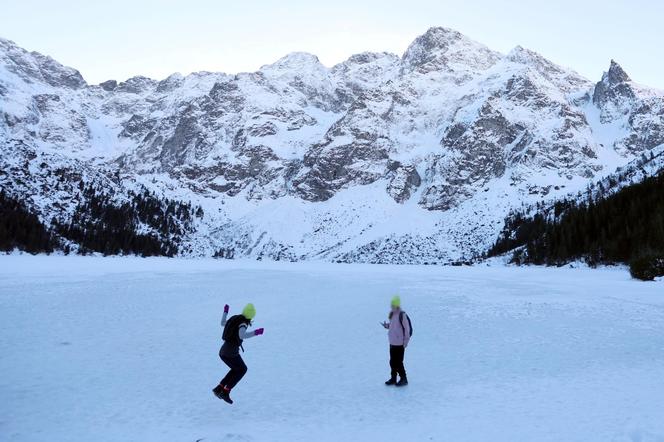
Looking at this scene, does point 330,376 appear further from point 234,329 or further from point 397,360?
point 234,329

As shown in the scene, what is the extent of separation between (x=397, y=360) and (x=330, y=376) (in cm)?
197

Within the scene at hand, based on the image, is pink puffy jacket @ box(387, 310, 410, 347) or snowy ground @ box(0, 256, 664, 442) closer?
snowy ground @ box(0, 256, 664, 442)

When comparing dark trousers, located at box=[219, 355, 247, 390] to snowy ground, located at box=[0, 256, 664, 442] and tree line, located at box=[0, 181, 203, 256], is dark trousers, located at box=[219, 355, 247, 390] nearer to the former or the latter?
snowy ground, located at box=[0, 256, 664, 442]

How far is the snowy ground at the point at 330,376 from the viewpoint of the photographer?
9125 millimetres

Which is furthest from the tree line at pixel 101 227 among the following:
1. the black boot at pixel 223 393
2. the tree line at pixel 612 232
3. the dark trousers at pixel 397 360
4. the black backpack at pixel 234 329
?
the dark trousers at pixel 397 360

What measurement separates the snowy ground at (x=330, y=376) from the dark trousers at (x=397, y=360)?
42cm

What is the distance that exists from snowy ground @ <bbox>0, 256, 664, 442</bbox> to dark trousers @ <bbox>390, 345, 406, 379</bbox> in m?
0.42

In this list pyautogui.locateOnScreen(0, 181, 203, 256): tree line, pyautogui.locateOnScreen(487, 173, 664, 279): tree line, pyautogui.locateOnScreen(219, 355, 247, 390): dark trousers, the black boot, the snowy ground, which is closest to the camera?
the snowy ground

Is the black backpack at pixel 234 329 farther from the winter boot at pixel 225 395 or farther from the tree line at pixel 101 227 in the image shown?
the tree line at pixel 101 227

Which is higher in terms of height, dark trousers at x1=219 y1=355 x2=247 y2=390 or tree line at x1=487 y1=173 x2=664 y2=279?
tree line at x1=487 y1=173 x2=664 y2=279

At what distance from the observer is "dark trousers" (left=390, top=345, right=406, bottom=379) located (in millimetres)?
12086

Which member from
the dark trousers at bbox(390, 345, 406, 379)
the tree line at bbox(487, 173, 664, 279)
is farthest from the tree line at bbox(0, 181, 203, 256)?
the dark trousers at bbox(390, 345, 406, 379)

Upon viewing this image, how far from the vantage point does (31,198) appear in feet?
443

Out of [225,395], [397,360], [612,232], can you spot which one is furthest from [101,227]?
[397,360]
